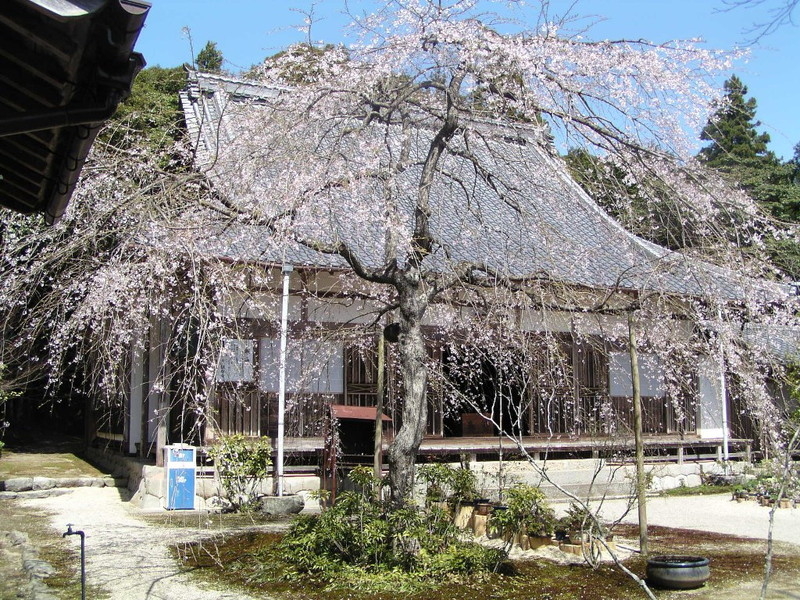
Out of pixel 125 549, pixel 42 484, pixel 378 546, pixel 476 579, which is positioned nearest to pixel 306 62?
pixel 378 546

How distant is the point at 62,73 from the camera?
10.0 ft

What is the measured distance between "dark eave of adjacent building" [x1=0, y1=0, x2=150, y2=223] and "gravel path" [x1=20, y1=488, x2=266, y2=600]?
154 inches

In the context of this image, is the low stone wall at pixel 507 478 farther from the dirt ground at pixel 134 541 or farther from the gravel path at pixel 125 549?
the gravel path at pixel 125 549

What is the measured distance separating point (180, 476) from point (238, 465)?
33.4 inches

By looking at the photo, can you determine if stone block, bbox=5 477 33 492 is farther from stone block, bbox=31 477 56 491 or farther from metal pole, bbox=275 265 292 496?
metal pole, bbox=275 265 292 496

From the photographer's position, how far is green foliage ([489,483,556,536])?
7.42 m

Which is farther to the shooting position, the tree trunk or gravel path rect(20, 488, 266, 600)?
the tree trunk

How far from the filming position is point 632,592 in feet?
20.5

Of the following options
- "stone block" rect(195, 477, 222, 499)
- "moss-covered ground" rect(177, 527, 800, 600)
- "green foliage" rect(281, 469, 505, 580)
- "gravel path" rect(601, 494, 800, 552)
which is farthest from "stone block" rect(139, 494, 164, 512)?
"gravel path" rect(601, 494, 800, 552)

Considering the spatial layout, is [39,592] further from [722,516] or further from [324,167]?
[722,516]

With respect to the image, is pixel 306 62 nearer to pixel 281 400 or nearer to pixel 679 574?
pixel 281 400

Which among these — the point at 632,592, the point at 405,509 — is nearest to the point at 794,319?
the point at 632,592

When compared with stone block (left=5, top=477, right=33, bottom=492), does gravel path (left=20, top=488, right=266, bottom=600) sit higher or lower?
lower

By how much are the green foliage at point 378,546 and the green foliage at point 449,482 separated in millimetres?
1628
